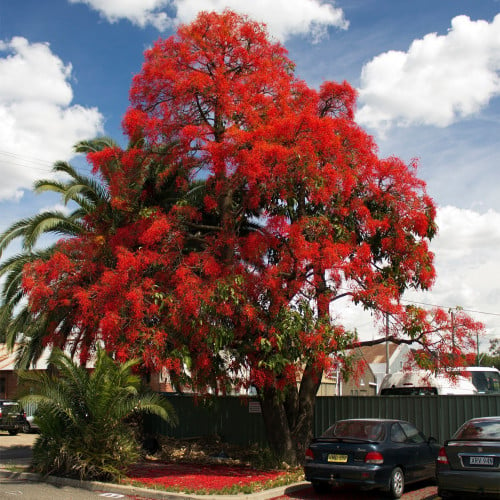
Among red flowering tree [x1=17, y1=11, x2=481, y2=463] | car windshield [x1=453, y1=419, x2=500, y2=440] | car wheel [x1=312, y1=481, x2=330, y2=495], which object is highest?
red flowering tree [x1=17, y1=11, x2=481, y2=463]

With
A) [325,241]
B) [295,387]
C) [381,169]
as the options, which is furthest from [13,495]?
[381,169]

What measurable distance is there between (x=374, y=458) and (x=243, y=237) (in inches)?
254

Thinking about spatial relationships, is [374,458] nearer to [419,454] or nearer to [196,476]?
[419,454]

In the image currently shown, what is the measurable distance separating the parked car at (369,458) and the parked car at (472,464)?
3.26 feet

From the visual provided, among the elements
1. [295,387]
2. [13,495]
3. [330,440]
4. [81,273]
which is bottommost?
[13,495]

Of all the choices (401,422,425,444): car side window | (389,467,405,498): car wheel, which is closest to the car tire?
(389,467,405,498): car wheel

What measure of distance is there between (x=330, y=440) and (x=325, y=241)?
439 cm

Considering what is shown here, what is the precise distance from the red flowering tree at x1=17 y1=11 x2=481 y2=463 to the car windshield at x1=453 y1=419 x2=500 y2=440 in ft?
10.5

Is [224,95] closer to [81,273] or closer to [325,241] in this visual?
[325,241]

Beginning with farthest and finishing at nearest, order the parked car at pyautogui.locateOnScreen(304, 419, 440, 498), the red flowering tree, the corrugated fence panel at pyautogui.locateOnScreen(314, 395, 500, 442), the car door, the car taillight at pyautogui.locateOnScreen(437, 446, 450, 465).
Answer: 1. the corrugated fence panel at pyautogui.locateOnScreen(314, 395, 500, 442)
2. the red flowering tree
3. the car door
4. the parked car at pyautogui.locateOnScreen(304, 419, 440, 498)
5. the car taillight at pyautogui.locateOnScreen(437, 446, 450, 465)

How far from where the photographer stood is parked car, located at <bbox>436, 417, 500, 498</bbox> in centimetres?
849

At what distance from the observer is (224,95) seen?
1429cm

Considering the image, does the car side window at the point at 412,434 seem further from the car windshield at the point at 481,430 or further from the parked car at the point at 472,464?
the parked car at the point at 472,464

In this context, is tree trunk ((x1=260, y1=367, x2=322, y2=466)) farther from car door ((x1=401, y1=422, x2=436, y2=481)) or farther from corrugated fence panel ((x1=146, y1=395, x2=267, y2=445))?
car door ((x1=401, y1=422, x2=436, y2=481))
